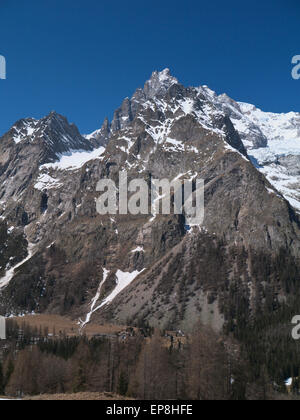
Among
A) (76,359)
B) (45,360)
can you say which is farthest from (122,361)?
(45,360)

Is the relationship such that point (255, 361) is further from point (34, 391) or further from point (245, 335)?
point (34, 391)

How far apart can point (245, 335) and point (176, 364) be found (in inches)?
4308

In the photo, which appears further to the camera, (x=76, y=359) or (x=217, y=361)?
(x=76, y=359)

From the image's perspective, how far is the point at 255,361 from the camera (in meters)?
152

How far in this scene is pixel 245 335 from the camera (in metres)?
184
